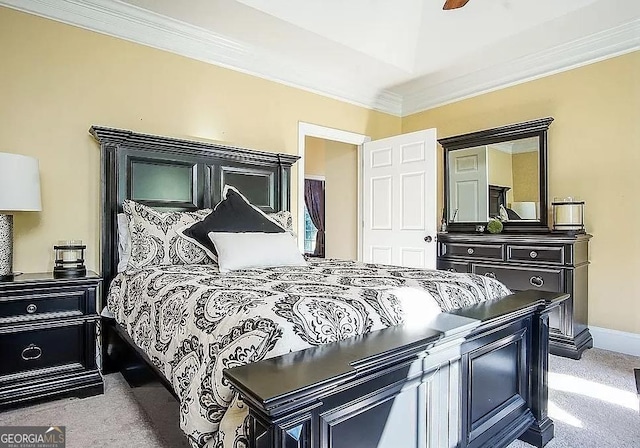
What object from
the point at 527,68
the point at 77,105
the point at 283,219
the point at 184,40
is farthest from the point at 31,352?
the point at 527,68

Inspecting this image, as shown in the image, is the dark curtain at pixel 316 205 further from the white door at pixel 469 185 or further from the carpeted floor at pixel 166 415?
the carpeted floor at pixel 166 415

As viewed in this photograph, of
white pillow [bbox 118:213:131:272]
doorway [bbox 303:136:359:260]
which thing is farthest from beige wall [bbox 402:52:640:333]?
white pillow [bbox 118:213:131:272]

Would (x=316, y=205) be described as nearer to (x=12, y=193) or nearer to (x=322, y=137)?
(x=322, y=137)

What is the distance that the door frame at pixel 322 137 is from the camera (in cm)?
420

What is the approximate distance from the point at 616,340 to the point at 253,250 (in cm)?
318

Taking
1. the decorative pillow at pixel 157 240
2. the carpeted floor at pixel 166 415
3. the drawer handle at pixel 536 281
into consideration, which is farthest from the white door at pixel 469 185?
the decorative pillow at pixel 157 240

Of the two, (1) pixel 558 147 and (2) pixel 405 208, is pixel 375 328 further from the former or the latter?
(1) pixel 558 147

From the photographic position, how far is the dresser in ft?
10.5

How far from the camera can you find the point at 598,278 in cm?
347

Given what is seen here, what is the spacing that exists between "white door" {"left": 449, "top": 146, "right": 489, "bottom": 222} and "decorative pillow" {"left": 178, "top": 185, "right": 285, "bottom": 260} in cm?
231

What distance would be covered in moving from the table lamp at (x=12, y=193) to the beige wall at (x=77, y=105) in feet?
0.95

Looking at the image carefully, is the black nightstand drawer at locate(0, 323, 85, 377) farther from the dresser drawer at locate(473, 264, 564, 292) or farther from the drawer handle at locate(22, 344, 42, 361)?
the dresser drawer at locate(473, 264, 564, 292)

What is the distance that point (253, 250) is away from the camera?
2.55 metres

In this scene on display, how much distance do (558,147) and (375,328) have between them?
3.35 meters
